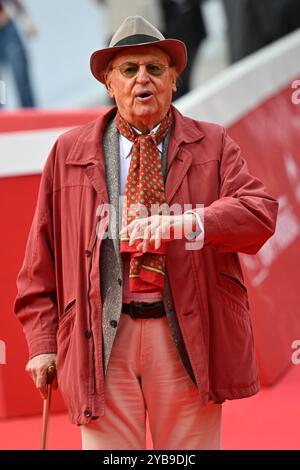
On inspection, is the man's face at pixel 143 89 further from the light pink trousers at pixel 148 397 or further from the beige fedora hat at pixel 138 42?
the light pink trousers at pixel 148 397

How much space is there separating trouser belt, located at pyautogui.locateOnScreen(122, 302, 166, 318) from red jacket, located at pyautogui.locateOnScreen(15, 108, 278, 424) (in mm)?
57

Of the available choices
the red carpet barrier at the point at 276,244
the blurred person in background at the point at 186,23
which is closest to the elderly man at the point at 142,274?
the red carpet barrier at the point at 276,244

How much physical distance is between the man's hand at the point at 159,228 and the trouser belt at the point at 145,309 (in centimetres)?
24

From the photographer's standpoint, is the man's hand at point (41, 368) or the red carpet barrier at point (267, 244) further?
the red carpet barrier at point (267, 244)

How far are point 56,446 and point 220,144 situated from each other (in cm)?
191

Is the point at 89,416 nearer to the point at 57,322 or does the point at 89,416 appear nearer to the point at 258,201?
the point at 57,322

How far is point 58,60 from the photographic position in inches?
508

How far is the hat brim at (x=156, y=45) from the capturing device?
3775 millimetres

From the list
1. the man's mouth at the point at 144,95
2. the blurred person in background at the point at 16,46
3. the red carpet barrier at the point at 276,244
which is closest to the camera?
the man's mouth at the point at 144,95

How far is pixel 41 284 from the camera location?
389cm

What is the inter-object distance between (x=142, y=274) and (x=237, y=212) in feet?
1.04

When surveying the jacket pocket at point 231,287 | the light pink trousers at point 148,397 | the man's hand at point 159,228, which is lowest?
the light pink trousers at point 148,397

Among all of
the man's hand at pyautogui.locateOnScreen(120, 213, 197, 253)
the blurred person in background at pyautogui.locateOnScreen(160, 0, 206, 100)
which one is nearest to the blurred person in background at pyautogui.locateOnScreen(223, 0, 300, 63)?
the blurred person in background at pyautogui.locateOnScreen(160, 0, 206, 100)
